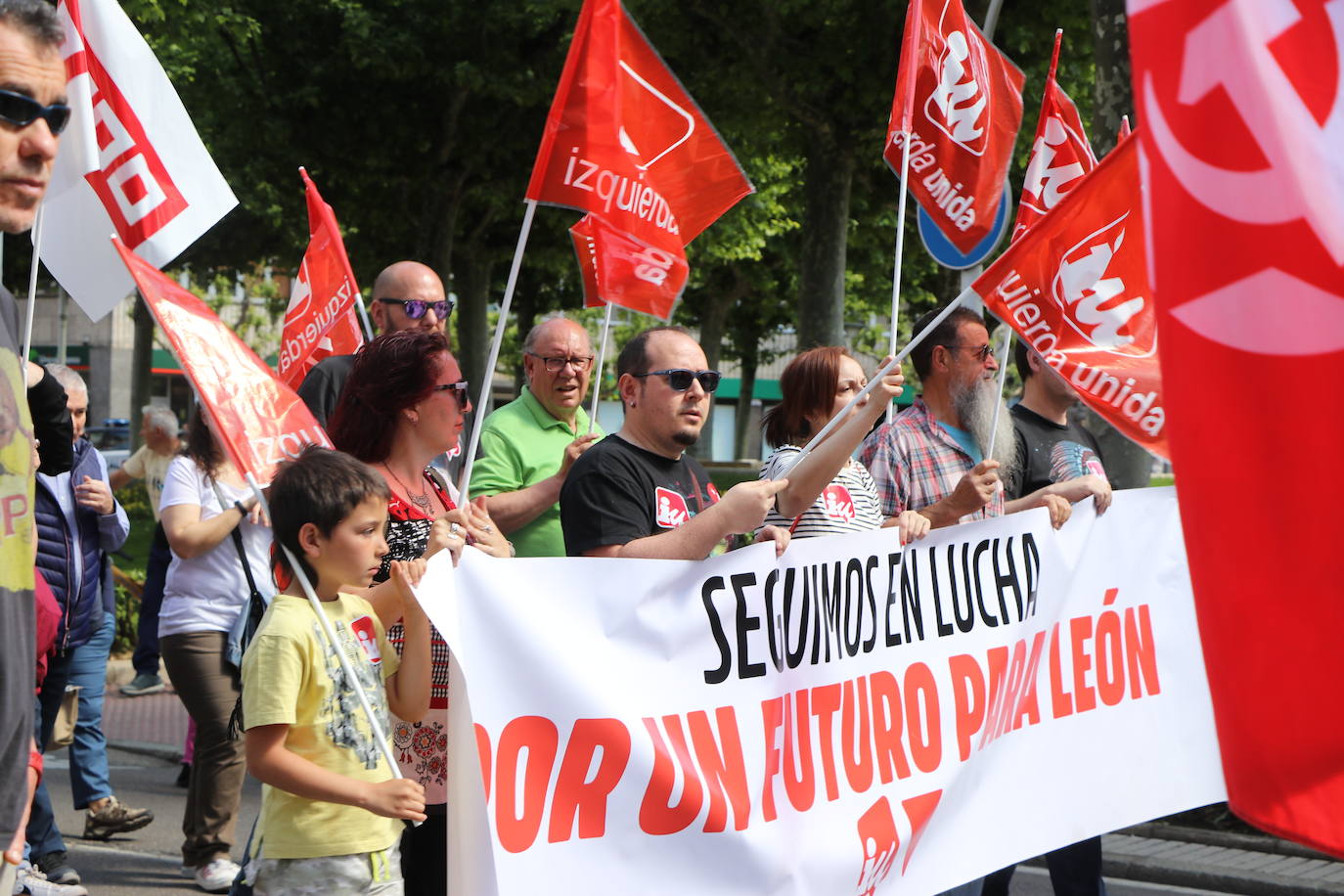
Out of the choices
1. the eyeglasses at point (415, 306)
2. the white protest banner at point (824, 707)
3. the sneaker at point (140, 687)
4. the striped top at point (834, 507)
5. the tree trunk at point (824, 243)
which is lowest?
the sneaker at point (140, 687)

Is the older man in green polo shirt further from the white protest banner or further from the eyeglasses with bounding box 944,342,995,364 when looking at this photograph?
the eyeglasses with bounding box 944,342,995,364

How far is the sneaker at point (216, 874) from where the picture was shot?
19.0ft

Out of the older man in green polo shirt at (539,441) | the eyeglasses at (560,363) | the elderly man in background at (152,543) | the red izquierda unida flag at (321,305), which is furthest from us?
the elderly man in background at (152,543)

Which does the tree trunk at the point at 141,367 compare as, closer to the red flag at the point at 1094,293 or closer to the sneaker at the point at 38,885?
the sneaker at the point at 38,885

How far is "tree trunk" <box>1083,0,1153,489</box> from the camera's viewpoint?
759 centimetres

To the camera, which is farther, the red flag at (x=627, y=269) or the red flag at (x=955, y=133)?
the red flag at (x=955, y=133)

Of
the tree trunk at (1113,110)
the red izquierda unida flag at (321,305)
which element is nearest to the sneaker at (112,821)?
the red izquierda unida flag at (321,305)

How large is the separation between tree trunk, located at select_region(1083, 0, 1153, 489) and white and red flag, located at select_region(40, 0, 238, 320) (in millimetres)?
4610

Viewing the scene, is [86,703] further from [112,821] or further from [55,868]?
[55,868]

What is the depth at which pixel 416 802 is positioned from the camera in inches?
121

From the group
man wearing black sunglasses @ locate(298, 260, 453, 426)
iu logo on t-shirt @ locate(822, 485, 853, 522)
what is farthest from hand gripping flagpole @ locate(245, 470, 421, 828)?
man wearing black sunglasses @ locate(298, 260, 453, 426)

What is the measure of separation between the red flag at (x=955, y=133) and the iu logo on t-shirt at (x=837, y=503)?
159 centimetres

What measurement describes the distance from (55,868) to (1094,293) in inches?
163

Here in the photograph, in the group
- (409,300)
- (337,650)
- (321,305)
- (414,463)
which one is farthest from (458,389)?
(321,305)
